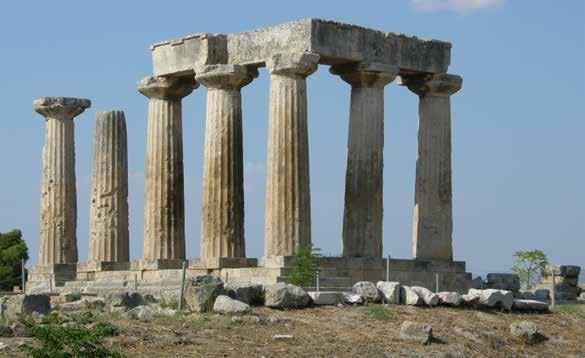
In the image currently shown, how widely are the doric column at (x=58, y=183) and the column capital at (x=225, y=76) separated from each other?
8.50 metres

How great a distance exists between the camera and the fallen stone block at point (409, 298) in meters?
43.2

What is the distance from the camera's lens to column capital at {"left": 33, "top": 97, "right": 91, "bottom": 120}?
5822 cm

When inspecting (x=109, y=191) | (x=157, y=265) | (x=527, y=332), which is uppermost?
(x=109, y=191)

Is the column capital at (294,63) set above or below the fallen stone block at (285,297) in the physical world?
above

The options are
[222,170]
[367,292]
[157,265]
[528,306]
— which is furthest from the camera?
[157,265]

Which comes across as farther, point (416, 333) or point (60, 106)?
point (60, 106)

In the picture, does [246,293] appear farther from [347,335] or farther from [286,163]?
[286,163]

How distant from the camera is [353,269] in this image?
48.7 meters

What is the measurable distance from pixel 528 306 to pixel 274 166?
8708 millimetres

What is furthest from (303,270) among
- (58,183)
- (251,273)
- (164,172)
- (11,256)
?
(11,256)

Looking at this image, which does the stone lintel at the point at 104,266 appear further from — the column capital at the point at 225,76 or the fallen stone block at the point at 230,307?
the fallen stone block at the point at 230,307

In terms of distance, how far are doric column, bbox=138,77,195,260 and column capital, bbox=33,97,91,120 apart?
4.36 m

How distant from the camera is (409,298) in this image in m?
43.3

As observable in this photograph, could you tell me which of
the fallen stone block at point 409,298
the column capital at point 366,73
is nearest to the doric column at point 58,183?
the column capital at point 366,73
